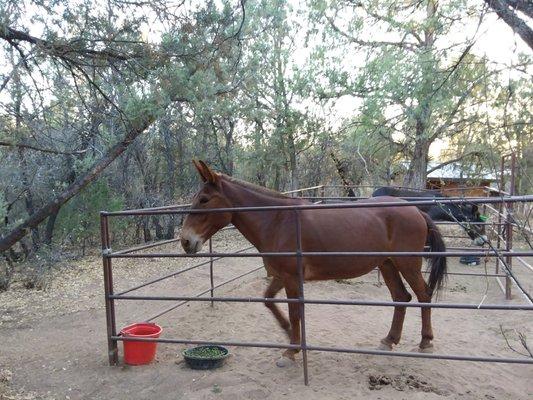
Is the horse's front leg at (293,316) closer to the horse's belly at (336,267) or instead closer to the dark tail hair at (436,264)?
the horse's belly at (336,267)

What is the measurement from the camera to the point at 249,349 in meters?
4.14

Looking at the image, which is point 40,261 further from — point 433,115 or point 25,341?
point 433,115

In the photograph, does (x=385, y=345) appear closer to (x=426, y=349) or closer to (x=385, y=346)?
(x=385, y=346)

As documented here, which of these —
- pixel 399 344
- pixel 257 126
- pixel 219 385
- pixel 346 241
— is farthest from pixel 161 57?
pixel 257 126

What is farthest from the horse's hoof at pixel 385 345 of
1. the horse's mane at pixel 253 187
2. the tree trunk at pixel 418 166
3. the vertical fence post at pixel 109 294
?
the tree trunk at pixel 418 166

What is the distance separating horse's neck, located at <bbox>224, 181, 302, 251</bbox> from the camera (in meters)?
3.79

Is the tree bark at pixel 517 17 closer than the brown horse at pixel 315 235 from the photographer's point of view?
Yes

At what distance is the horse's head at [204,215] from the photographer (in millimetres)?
3531

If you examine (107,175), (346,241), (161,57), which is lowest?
(346,241)

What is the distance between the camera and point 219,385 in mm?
3365

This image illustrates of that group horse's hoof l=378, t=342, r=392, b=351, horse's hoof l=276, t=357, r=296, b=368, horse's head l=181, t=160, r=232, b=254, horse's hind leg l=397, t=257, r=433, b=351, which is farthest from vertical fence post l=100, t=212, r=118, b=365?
horse's hind leg l=397, t=257, r=433, b=351

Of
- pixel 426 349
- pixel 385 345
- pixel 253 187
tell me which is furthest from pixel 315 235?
pixel 426 349

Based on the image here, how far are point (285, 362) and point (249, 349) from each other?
53cm

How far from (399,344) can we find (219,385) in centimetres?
185
